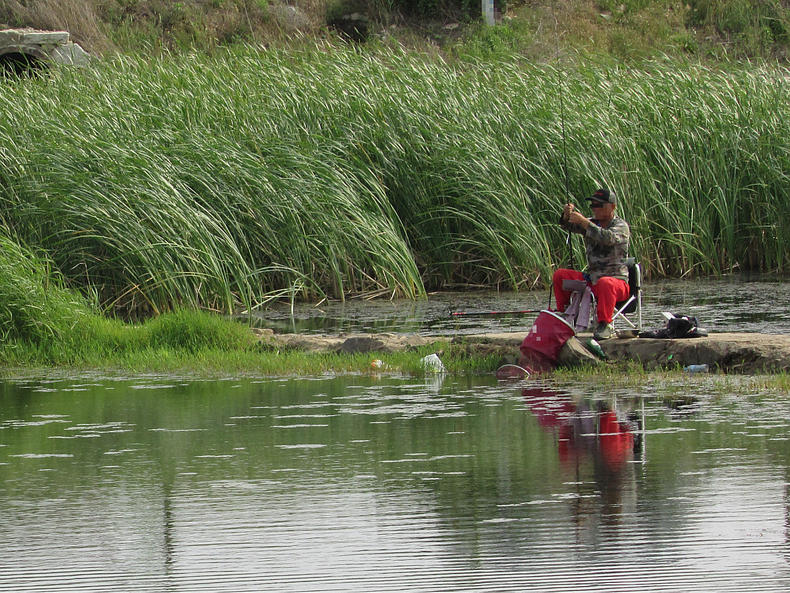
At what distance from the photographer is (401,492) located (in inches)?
246

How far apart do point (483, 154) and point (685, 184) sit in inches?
104

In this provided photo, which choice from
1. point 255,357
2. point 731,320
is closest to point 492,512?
point 255,357

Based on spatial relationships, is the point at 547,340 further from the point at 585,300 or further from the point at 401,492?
the point at 401,492

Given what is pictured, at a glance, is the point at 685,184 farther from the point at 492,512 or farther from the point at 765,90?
the point at 492,512

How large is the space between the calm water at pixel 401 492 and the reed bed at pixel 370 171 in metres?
5.31

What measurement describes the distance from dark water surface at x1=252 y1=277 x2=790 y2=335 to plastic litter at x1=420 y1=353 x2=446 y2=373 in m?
2.11

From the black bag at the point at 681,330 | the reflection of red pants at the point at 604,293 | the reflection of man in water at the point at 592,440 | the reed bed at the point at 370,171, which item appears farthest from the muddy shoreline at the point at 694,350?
the reed bed at the point at 370,171

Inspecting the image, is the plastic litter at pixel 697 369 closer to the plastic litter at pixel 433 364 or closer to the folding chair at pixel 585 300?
the folding chair at pixel 585 300

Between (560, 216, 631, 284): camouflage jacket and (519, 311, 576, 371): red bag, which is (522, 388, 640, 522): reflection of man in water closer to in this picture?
(519, 311, 576, 371): red bag

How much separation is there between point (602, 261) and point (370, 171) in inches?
251

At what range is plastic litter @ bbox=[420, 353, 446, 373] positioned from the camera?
10472mm

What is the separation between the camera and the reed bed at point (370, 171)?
14438 millimetres

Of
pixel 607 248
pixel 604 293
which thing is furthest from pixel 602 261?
pixel 604 293

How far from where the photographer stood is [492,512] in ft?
18.9
